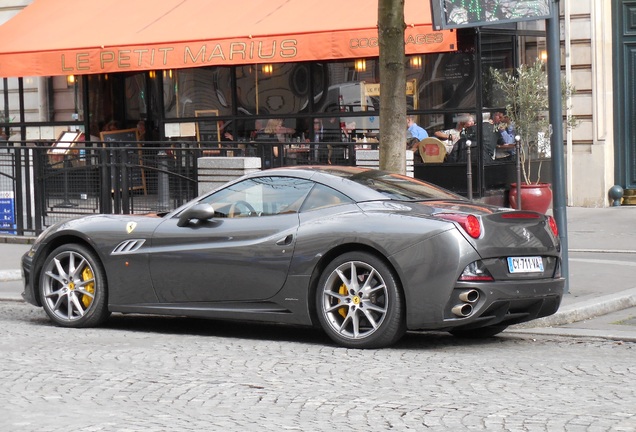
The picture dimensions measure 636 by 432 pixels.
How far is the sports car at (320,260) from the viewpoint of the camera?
27.1 feet

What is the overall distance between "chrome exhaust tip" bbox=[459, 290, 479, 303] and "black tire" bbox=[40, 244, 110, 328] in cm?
311

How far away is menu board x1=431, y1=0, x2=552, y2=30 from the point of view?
1083 centimetres

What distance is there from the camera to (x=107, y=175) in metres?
16.7

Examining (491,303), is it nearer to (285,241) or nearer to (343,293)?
(343,293)

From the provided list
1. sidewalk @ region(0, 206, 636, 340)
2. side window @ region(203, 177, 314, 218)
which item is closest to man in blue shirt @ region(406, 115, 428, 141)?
sidewalk @ region(0, 206, 636, 340)

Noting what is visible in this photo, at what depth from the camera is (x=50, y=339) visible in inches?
363

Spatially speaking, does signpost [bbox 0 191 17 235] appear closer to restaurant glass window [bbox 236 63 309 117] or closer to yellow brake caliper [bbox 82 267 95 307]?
restaurant glass window [bbox 236 63 309 117]

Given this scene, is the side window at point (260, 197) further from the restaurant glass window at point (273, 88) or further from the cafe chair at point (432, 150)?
the restaurant glass window at point (273, 88)

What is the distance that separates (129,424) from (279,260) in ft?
9.46

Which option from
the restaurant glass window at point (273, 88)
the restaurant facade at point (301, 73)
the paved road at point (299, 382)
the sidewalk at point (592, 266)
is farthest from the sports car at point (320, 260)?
the restaurant glass window at point (273, 88)

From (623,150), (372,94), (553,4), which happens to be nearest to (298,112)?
(372,94)

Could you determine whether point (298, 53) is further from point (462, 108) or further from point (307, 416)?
point (307, 416)

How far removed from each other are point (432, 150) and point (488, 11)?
943 cm

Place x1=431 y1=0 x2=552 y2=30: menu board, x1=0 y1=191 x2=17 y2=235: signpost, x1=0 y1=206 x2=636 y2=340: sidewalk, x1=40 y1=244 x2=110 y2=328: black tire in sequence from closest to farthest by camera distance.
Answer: x1=40 y1=244 x2=110 y2=328: black tire
x1=0 y1=206 x2=636 y2=340: sidewalk
x1=431 y1=0 x2=552 y2=30: menu board
x1=0 y1=191 x2=17 y2=235: signpost
